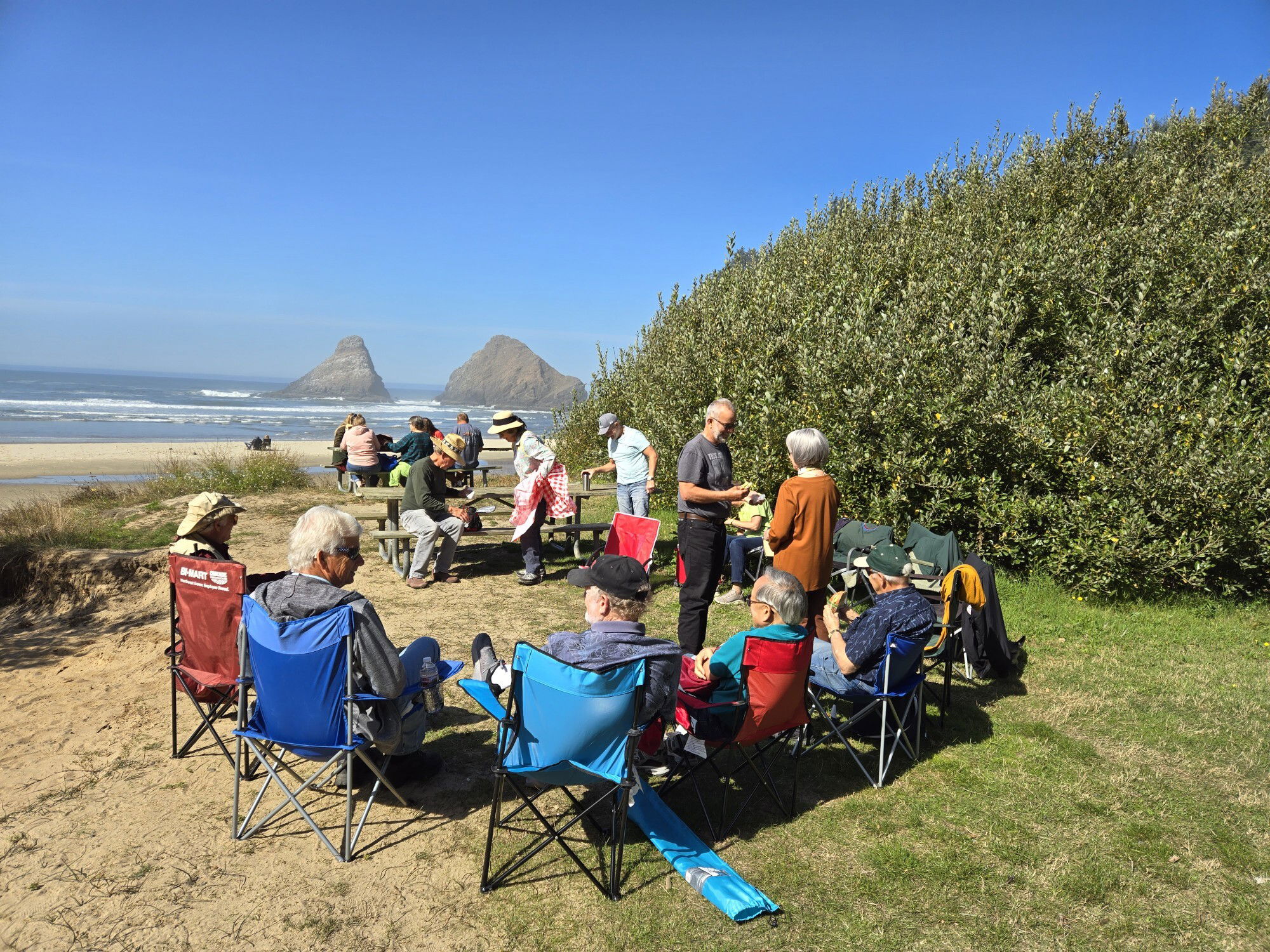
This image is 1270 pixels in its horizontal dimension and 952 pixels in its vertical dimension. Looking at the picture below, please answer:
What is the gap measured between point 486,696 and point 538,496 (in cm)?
490

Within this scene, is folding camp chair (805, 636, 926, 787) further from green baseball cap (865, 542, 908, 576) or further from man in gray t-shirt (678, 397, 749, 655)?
man in gray t-shirt (678, 397, 749, 655)

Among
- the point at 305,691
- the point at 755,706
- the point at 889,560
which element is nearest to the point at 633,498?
the point at 889,560

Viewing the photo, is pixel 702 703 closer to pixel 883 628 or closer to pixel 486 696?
pixel 486 696

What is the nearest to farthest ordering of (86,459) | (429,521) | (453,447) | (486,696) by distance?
(486,696) < (429,521) < (453,447) < (86,459)

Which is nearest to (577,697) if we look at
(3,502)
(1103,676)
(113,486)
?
(1103,676)

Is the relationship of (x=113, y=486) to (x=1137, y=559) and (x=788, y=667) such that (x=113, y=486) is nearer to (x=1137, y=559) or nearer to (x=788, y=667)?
(x=788, y=667)

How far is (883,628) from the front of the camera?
159 inches

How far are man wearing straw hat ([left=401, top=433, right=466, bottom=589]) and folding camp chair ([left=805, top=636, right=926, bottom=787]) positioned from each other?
4.63 metres

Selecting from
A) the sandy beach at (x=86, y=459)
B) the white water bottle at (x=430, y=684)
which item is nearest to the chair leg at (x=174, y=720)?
the white water bottle at (x=430, y=684)

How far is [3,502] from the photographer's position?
1421cm

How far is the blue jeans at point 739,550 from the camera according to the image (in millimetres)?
7840

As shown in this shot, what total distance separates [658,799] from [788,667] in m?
0.92

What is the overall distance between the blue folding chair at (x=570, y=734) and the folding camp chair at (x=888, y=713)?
1236 millimetres

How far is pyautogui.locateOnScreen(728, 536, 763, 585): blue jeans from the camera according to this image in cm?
784
